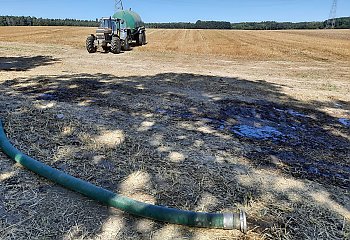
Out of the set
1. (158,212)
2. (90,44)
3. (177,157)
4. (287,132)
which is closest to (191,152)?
(177,157)

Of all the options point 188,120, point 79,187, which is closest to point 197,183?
point 79,187

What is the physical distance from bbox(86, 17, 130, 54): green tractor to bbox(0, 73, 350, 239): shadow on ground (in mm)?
10618

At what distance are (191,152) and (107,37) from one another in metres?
15.6

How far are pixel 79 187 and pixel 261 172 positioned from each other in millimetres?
2196

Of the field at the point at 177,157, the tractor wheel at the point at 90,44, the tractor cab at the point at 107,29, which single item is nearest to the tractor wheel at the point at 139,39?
the tractor cab at the point at 107,29

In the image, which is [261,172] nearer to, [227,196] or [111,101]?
[227,196]

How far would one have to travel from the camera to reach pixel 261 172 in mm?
3943

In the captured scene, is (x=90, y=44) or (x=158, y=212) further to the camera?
(x=90, y=44)

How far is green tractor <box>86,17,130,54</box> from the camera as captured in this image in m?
18.0

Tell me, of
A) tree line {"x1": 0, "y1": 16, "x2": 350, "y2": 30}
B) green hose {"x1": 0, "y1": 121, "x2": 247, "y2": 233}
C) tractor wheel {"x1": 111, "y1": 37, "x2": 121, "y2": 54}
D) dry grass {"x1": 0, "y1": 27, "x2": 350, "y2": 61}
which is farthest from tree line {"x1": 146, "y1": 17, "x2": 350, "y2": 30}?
green hose {"x1": 0, "y1": 121, "x2": 247, "y2": 233}

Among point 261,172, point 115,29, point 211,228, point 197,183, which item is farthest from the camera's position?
point 115,29

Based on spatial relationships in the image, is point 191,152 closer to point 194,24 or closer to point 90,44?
point 90,44

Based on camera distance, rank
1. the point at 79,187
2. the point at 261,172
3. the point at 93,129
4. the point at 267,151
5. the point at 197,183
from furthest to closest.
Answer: the point at 93,129
the point at 267,151
the point at 261,172
the point at 197,183
the point at 79,187

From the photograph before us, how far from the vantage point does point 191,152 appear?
4.43 m
